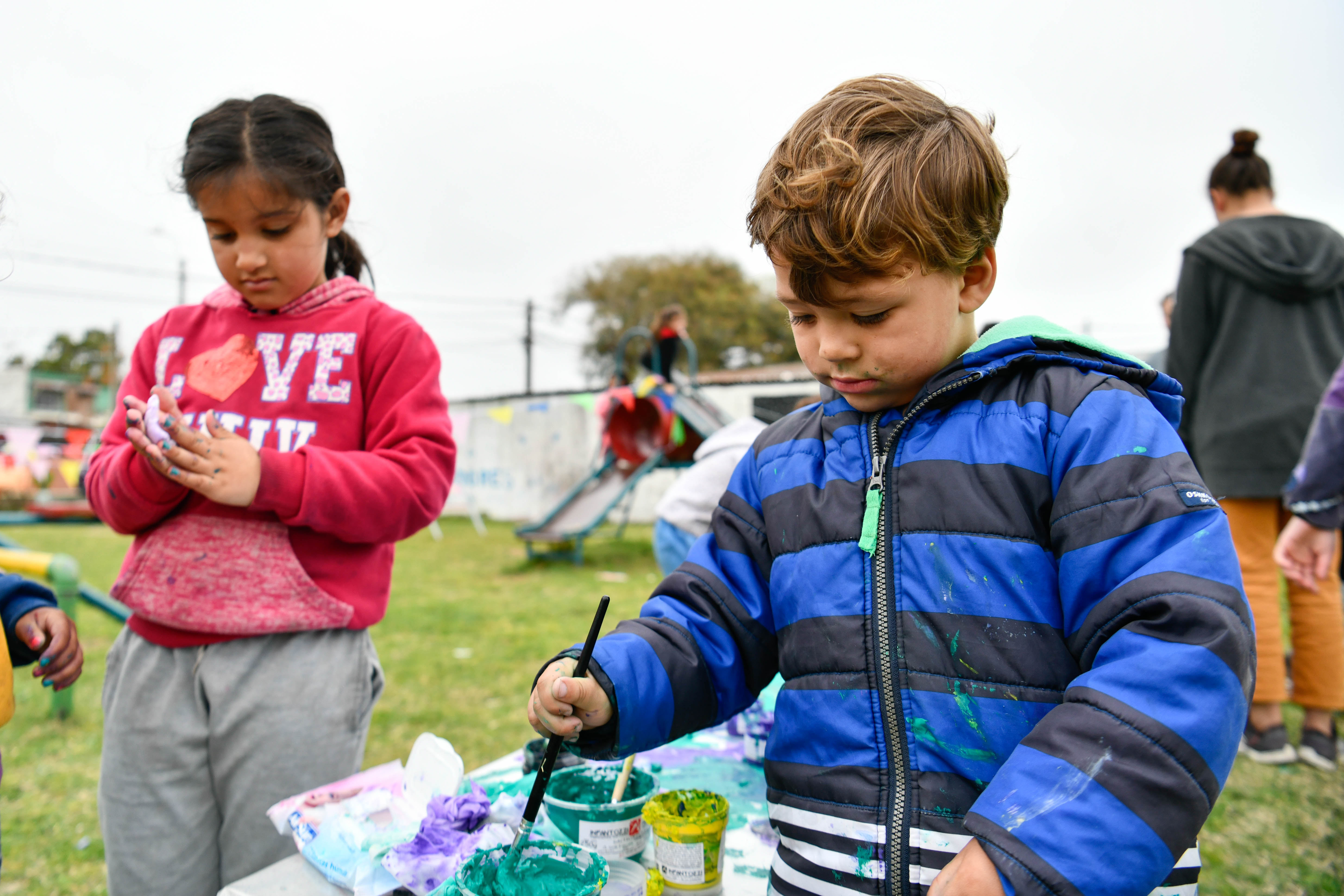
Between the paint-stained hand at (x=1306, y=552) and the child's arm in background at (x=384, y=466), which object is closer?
the child's arm in background at (x=384, y=466)

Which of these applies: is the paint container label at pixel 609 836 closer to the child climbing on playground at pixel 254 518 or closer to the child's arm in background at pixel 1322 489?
the child climbing on playground at pixel 254 518

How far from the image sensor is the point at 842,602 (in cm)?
100

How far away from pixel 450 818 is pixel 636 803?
0.99 feet

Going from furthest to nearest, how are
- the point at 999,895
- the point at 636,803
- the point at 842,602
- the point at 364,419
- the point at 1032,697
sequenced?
the point at 364,419, the point at 636,803, the point at 842,602, the point at 1032,697, the point at 999,895

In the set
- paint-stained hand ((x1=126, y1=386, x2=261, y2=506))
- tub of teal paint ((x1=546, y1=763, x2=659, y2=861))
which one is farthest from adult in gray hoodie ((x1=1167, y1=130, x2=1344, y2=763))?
paint-stained hand ((x1=126, y1=386, x2=261, y2=506))

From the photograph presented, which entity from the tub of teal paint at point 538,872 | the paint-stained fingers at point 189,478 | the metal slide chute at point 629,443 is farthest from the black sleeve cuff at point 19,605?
the metal slide chute at point 629,443

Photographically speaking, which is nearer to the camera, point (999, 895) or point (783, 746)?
point (999, 895)

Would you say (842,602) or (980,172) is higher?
(980,172)

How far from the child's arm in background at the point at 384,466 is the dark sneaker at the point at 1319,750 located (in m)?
Result: 3.25

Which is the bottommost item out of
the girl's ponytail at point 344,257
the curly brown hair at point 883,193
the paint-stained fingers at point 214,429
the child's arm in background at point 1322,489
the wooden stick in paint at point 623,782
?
the wooden stick in paint at point 623,782

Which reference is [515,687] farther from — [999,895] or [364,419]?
[999,895]

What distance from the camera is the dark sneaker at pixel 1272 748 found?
2898mm

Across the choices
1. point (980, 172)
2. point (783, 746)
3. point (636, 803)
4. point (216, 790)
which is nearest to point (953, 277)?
point (980, 172)

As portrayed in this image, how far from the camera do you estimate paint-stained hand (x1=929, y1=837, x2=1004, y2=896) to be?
0.74 meters
